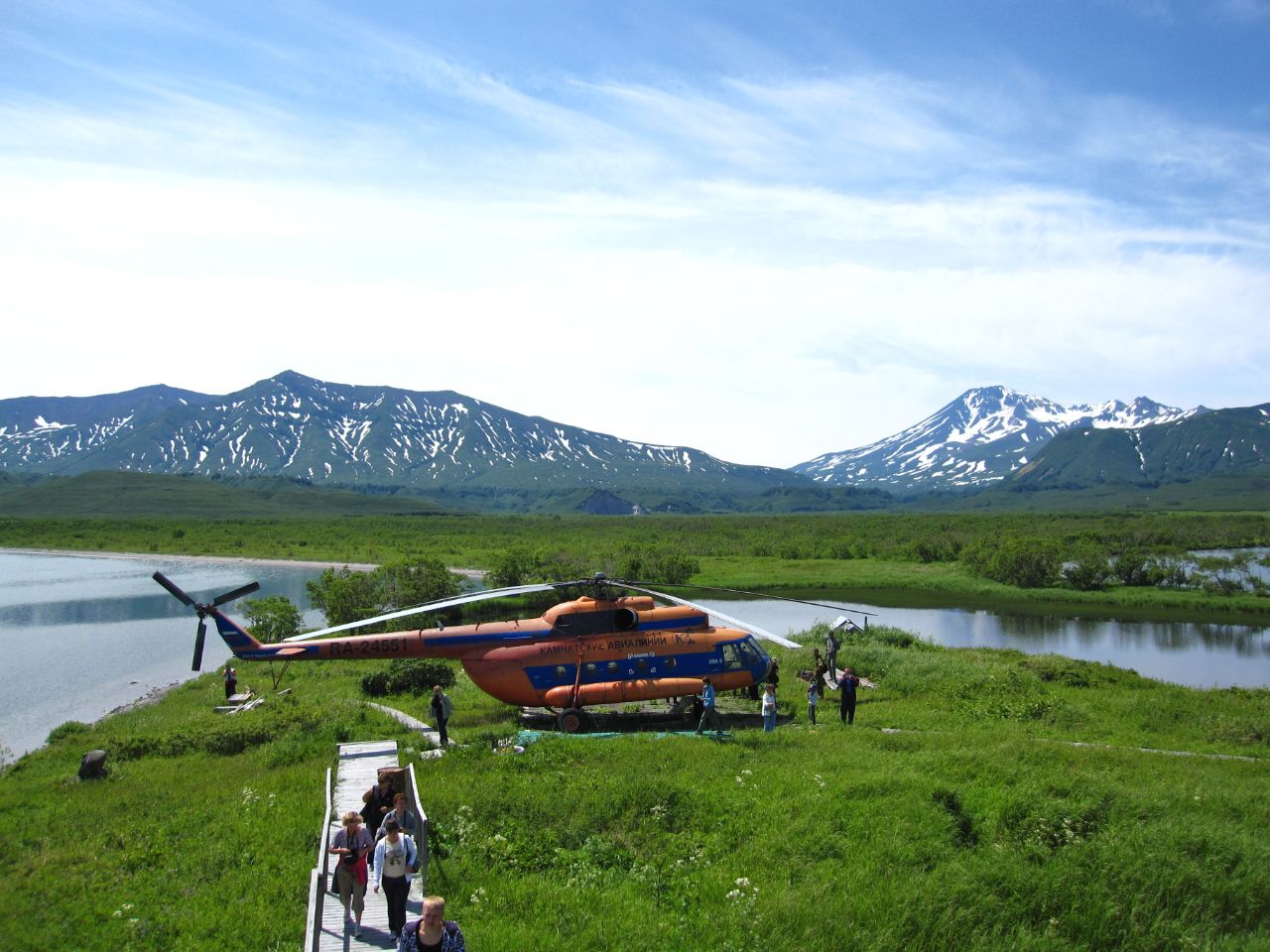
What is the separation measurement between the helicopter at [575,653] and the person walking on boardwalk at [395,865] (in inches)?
455

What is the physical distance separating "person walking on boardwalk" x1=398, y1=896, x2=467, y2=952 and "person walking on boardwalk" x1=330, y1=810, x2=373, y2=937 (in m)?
2.99

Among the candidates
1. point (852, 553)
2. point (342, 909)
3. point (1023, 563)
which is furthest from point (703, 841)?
point (852, 553)

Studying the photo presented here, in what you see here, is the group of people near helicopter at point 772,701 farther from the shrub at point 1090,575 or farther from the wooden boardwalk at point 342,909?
the shrub at point 1090,575

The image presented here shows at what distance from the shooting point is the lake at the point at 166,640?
1443 inches

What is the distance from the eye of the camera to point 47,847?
1529 cm

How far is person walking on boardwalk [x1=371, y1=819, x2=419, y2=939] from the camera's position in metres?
10.7

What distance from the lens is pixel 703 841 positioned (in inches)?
609

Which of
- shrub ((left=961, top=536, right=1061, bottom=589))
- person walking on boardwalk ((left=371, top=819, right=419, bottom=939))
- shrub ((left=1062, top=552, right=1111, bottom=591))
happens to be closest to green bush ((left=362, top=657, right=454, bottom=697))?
person walking on boardwalk ((left=371, top=819, right=419, bottom=939))

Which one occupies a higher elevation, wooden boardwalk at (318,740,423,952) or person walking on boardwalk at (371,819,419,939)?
person walking on boardwalk at (371,819,419,939)

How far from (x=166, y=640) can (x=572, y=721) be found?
38658mm

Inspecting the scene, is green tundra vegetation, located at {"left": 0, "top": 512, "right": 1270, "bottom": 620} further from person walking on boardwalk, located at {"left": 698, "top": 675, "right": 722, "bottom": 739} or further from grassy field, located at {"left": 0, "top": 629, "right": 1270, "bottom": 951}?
grassy field, located at {"left": 0, "top": 629, "right": 1270, "bottom": 951}

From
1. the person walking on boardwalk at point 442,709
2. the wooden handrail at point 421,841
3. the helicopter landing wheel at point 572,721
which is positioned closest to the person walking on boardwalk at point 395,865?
the wooden handrail at point 421,841

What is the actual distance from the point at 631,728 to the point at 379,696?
34.9ft

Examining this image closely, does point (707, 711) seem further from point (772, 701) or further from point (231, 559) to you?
point (231, 559)
